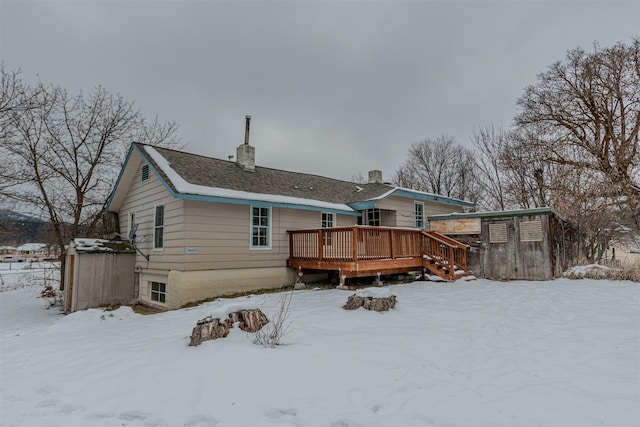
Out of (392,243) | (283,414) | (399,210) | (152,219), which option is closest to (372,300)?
(283,414)

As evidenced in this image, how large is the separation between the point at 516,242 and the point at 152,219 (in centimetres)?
1201

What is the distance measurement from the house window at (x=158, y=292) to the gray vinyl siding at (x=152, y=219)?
0.54 meters

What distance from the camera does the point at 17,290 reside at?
17.7 meters

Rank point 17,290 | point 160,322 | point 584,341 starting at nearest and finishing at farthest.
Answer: point 584,341, point 160,322, point 17,290

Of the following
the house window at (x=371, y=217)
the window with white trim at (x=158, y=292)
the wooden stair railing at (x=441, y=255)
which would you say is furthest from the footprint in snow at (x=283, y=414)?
the house window at (x=371, y=217)

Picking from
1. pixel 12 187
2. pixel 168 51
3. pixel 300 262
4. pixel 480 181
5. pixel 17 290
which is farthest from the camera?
pixel 480 181

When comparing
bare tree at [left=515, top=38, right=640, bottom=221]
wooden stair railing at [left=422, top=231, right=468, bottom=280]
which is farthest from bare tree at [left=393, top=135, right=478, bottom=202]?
wooden stair railing at [left=422, top=231, right=468, bottom=280]

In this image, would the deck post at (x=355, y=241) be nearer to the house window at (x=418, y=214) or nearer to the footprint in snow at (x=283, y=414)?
the footprint in snow at (x=283, y=414)

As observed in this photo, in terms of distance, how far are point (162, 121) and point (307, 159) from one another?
16604 millimetres

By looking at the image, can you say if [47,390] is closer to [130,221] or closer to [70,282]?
[70,282]

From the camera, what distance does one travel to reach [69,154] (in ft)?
46.9

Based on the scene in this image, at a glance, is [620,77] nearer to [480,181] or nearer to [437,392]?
[480,181]

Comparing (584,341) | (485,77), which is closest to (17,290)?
(584,341)

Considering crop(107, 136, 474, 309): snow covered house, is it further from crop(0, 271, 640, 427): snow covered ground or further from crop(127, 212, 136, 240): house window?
crop(0, 271, 640, 427): snow covered ground
